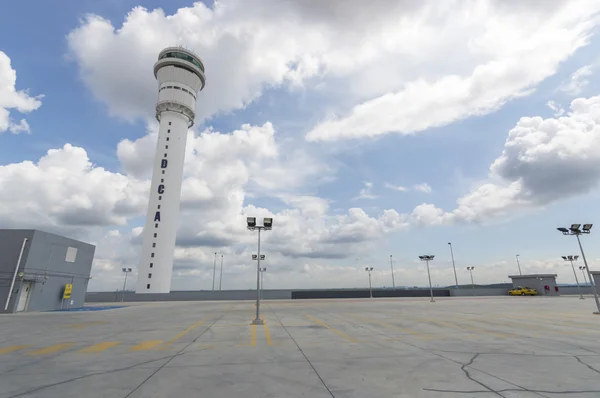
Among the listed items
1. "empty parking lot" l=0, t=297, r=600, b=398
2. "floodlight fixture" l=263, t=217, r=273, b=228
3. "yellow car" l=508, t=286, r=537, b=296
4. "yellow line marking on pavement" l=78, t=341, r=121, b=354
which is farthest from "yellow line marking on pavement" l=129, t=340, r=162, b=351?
"yellow car" l=508, t=286, r=537, b=296

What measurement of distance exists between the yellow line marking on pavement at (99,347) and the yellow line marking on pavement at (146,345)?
1.12 metres

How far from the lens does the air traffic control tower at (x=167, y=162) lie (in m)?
65.4

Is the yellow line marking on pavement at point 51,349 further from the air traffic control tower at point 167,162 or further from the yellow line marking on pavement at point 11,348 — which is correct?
the air traffic control tower at point 167,162

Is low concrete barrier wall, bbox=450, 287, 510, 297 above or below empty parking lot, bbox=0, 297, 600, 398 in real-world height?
above

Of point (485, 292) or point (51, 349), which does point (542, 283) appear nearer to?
point (485, 292)

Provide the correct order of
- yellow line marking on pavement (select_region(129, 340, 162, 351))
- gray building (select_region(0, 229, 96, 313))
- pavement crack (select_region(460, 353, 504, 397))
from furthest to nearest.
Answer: gray building (select_region(0, 229, 96, 313)) → yellow line marking on pavement (select_region(129, 340, 162, 351)) → pavement crack (select_region(460, 353, 504, 397))

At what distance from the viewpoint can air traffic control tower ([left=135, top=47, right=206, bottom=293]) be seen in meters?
65.4

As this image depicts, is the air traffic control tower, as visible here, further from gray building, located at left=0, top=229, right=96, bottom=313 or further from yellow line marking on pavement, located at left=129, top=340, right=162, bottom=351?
yellow line marking on pavement, located at left=129, top=340, right=162, bottom=351

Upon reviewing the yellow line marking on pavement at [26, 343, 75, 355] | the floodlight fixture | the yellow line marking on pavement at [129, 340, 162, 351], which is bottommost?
the yellow line marking on pavement at [129, 340, 162, 351]

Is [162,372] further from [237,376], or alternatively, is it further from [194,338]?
[194,338]

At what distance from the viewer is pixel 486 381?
24.1ft

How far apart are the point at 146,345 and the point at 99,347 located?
1868 millimetres

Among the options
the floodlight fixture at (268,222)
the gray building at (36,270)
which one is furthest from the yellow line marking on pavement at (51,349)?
the gray building at (36,270)

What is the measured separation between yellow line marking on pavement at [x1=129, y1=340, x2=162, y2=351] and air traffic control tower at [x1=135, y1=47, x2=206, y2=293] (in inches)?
2282
